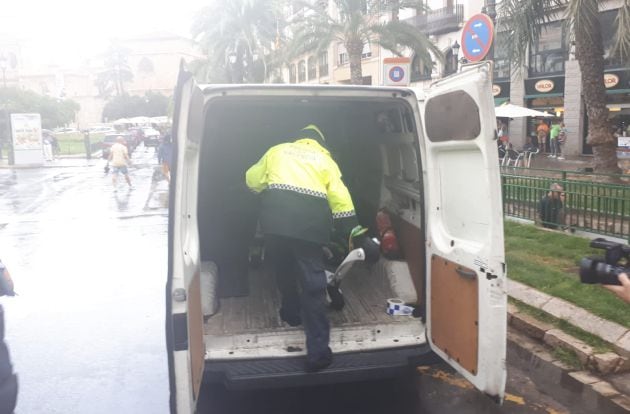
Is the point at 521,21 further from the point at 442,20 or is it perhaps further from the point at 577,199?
the point at 442,20

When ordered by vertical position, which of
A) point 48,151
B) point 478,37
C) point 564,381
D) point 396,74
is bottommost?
point 564,381

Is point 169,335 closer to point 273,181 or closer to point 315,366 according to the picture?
point 315,366

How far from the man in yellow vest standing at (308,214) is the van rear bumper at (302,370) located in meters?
0.09

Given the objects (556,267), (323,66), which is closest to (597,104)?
(556,267)

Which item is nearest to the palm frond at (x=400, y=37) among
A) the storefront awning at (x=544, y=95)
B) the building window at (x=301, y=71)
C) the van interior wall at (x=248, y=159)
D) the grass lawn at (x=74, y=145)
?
the storefront awning at (x=544, y=95)

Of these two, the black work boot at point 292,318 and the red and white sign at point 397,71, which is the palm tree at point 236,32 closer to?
the red and white sign at point 397,71

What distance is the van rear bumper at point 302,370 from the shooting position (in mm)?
3477

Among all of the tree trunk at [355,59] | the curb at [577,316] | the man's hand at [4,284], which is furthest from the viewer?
the tree trunk at [355,59]

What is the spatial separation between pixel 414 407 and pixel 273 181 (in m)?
1.79

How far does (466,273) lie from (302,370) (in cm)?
115

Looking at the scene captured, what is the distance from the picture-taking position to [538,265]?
652 centimetres

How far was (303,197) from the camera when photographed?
12.3 feet

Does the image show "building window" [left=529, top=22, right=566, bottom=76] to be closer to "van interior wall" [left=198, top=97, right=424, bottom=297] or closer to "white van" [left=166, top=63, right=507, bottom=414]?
"van interior wall" [left=198, top=97, right=424, bottom=297]

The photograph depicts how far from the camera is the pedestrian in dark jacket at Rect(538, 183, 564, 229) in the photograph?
311 inches
